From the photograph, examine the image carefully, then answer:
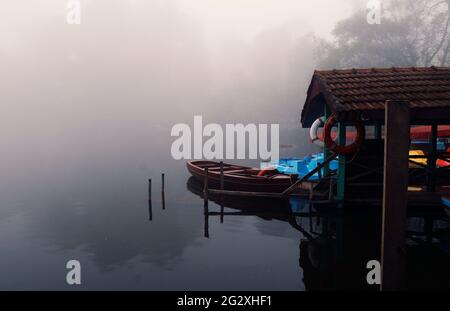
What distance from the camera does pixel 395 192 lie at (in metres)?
5.31

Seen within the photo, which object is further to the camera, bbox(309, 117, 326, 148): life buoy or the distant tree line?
the distant tree line

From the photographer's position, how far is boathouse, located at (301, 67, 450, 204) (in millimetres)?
10820

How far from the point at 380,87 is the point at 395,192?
25.2 feet

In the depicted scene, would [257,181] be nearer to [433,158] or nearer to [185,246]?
[185,246]

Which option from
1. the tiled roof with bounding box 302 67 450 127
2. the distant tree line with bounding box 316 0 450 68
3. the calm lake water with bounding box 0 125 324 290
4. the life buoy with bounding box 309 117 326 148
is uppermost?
the distant tree line with bounding box 316 0 450 68

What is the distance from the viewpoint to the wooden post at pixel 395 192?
5.22 m

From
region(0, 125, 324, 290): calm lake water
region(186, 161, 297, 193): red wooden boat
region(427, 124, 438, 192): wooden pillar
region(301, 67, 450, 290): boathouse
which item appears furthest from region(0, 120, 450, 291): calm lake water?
region(427, 124, 438, 192): wooden pillar

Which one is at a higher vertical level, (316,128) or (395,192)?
(316,128)

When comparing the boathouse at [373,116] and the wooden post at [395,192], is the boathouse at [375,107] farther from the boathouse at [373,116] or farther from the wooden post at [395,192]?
the wooden post at [395,192]

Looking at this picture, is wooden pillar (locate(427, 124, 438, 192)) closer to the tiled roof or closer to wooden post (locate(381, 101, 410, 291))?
the tiled roof

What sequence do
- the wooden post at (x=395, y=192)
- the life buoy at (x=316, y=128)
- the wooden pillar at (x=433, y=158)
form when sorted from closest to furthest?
1. the wooden post at (x=395, y=192)
2. the wooden pillar at (x=433, y=158)
3. the life buoy at (x=316, y=128)

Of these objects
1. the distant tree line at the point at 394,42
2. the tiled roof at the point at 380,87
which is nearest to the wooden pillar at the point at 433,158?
the tiled roof at the point at 380,87

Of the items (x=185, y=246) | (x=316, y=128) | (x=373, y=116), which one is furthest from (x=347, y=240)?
(x=316, y=128)
